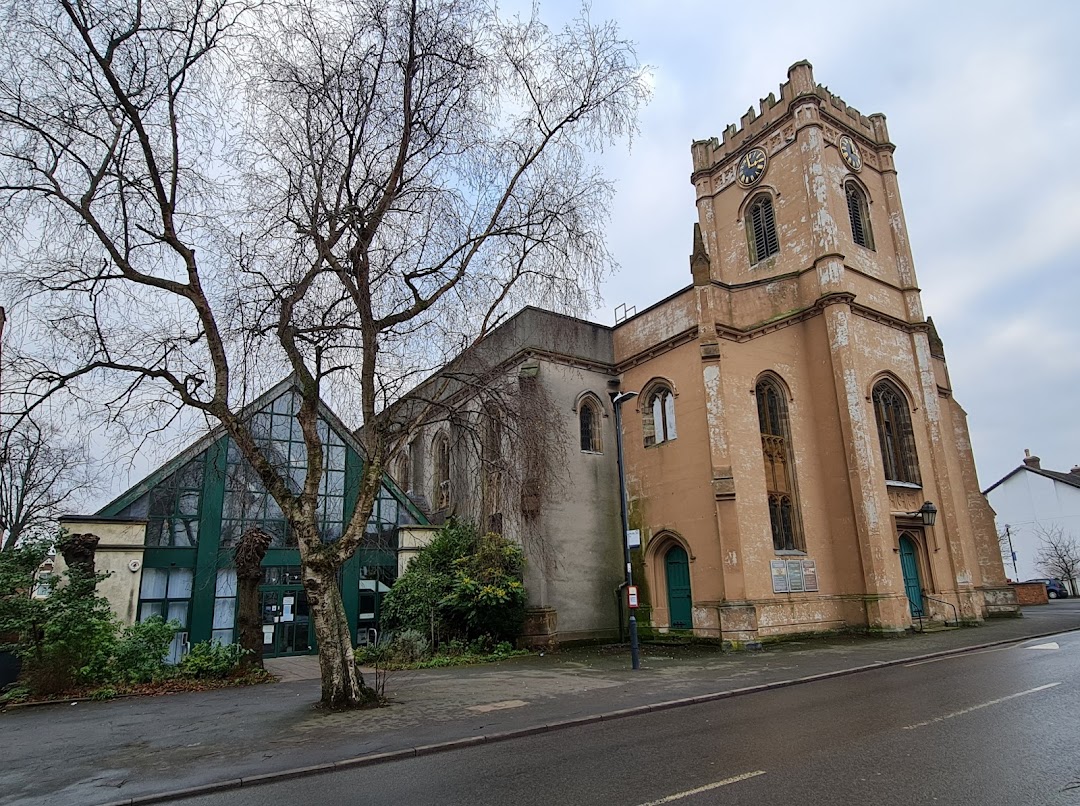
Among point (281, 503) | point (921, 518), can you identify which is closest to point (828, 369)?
point (921, 518)

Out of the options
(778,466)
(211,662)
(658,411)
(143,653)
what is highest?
(658,411)

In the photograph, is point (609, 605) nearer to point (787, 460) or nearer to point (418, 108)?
point (787, 460)

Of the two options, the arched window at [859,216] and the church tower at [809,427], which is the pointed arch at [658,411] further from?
the arched window at [859,216]

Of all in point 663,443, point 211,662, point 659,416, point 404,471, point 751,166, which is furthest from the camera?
point 404,471

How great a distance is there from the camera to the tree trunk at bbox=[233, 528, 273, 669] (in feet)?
51.6

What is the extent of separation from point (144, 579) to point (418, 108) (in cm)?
1576

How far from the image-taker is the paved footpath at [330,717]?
23.7ft

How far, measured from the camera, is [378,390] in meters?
11.3

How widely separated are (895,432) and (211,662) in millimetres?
20884

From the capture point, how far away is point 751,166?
994 inches

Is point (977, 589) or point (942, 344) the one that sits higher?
point (942, 344)

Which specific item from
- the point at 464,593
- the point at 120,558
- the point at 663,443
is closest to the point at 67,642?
the point at 120,558

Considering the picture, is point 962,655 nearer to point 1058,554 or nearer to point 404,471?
point 404,471

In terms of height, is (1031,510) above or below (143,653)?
above
